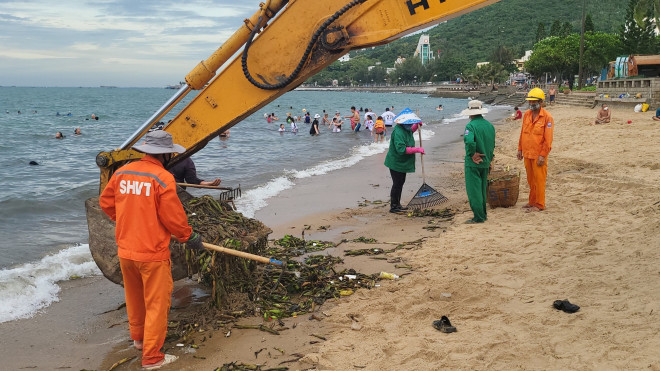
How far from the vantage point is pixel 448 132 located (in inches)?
1128

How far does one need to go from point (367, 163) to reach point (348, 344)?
43.4 feet

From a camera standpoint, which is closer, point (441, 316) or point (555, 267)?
point (441, 316)

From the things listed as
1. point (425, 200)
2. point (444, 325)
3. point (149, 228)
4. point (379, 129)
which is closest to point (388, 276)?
point (444, 325)

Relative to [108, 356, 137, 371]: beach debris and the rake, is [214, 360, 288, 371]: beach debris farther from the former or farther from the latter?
the rake

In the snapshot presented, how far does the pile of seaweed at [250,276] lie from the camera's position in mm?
5395

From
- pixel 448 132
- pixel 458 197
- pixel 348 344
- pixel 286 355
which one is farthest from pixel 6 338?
pixel 448 132

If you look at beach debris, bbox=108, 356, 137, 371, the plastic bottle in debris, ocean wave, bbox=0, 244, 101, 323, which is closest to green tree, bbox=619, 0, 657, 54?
the plastic bottle in debris

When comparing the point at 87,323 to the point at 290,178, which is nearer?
the point at 87,323

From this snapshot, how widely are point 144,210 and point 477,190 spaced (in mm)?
5221

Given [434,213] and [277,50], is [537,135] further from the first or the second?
[277,50]

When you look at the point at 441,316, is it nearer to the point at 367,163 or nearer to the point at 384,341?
the point at 384,341

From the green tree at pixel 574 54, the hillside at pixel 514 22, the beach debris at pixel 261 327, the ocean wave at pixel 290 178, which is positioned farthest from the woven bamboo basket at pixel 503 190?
the hillside at pixel 514 22

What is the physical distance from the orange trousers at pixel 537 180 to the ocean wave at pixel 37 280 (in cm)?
656

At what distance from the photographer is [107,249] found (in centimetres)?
525
